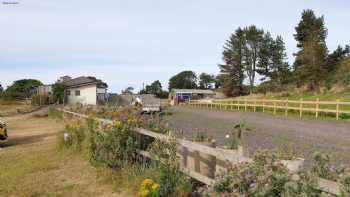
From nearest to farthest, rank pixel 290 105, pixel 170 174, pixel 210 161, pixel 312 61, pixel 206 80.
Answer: pixel 170 174, pixel 210 161, pixel 290 105, pixel 312 61, pixel 206 80

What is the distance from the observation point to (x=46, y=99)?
51.2m

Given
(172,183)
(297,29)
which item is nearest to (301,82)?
(297,29)

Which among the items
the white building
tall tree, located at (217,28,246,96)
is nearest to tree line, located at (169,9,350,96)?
tall tree, located at (217,28,246,96)

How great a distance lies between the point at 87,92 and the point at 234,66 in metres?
37.3

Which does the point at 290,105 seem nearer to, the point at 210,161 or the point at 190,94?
the point at 210,161

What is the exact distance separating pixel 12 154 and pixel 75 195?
605cm

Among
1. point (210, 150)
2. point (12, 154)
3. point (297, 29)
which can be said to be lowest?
point (12, 154)

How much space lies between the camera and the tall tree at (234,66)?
73.9 m

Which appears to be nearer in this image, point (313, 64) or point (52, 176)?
point (52, 176)

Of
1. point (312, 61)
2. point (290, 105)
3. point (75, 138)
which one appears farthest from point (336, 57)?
point (75, 138)

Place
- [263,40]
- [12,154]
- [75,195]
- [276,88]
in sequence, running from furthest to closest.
→ [263,40]
[276,88]
[12,154]
[75,195]

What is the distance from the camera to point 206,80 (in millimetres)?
125188

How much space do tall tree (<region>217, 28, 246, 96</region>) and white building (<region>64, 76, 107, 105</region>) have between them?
1184 inches

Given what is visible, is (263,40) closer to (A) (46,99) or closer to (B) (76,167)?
(A) (46,99)
